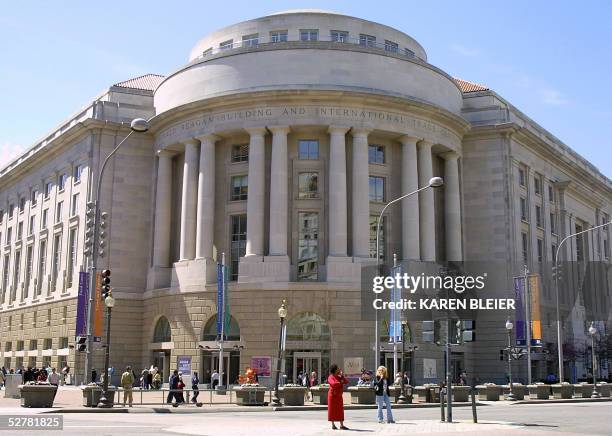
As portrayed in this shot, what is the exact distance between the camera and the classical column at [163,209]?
190ft

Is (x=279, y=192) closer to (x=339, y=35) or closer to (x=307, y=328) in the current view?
(x=307, y=328)

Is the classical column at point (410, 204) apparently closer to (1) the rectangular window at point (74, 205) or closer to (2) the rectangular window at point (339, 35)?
(2) the rectangular window at point (339, 35)

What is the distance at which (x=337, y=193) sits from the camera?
53031 millimetres

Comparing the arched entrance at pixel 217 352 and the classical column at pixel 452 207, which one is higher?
the classical column at pixel 452 207

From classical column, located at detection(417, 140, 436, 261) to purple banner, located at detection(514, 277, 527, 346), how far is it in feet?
19.7

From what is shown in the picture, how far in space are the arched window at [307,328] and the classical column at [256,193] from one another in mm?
5080

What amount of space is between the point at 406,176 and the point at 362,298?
9846 mm

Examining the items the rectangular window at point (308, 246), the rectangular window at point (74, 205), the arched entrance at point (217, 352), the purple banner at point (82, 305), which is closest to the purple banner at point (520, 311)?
the rectangular window at point (308, 246)

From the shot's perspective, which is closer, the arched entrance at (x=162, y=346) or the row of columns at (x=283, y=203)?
the row of columns at (x=283, y=203)

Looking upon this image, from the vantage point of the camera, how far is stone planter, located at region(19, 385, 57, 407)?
98.3 ft

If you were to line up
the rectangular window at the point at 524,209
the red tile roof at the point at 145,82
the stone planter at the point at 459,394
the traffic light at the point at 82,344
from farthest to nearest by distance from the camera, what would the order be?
the red tile roof at the point at 145,82
the rectangular window at the point at 524,209
the stone planter at the point at 459,394
the traffic light at the point at 82,344

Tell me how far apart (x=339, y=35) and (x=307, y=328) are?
74.5ft

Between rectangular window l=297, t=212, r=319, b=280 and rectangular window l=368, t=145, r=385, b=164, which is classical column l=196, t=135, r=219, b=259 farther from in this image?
rectangular window l=368, t=145, r=385, b=164

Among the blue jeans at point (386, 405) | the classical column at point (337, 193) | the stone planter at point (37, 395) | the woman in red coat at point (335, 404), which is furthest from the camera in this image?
the classical column at point (337, 193)
